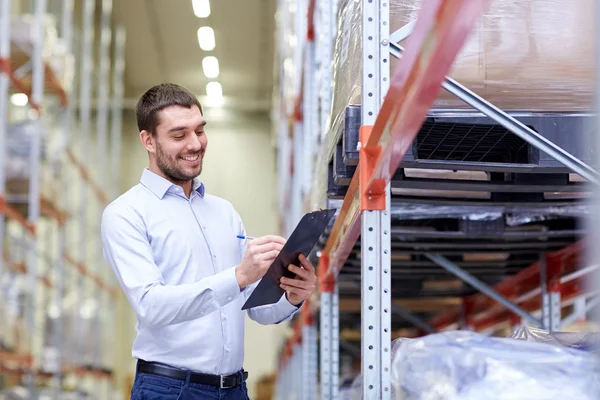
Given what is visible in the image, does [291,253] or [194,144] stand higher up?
[194,144]

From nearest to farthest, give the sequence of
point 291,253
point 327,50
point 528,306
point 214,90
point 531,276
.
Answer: point 291,253, point 327,50, point 531,276, point 528,306, point 214,90

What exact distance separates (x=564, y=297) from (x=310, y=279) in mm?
3689

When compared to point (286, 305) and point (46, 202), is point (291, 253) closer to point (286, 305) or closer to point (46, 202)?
point (286, 305)

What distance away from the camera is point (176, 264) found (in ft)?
11.0

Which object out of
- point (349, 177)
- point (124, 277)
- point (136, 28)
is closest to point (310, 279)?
point (349, 177)

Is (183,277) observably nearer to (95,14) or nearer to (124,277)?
(124,277)

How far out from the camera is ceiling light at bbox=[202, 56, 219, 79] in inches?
761

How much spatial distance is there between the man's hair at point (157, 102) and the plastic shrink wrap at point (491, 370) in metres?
1.38


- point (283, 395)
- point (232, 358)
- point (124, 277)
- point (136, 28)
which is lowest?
point (283, 395)

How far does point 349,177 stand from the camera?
10.9 feet

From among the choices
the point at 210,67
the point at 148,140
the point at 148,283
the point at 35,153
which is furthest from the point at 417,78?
the point at 210,67

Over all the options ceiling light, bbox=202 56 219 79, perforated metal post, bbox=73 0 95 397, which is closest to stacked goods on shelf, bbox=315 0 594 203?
perforated metal post, bbox=73 0 95 397

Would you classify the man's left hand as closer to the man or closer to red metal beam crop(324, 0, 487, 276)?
the man

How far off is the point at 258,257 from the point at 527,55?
104cm
